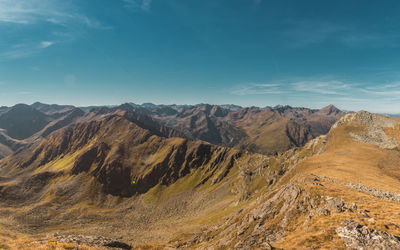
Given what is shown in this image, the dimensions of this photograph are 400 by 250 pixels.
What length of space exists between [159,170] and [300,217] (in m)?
170

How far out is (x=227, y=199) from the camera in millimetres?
124250

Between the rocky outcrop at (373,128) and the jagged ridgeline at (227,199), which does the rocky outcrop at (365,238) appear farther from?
the rocky outcrop at (373,128)

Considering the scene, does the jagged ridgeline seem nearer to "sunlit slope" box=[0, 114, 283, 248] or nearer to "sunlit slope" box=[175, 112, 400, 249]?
"sunlit slope" box=[175, 112, 400, 249]

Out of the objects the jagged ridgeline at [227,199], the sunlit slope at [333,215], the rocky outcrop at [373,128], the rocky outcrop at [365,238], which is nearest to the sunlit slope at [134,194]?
the jagged ridgeline at [227,199]

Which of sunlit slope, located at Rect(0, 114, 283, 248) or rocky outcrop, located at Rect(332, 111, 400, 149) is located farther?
sunlit slope, located at Rect(0, 114, 283, 248)

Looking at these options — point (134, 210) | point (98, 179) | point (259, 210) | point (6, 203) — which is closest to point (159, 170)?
point (134, 210)

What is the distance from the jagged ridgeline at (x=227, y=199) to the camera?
27.7 metres

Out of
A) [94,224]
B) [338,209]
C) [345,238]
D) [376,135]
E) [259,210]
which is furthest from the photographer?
[94,224]

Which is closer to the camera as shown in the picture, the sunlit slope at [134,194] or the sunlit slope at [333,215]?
the sunlit slope at [333,215]

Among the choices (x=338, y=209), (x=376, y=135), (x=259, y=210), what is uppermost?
(x=376, y=135)

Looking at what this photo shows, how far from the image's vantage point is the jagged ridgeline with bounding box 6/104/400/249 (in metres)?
27.7

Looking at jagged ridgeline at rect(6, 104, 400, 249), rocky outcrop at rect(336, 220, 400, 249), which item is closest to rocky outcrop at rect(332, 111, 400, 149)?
jagged ridgeline at rect(6, 104, 400, 249)

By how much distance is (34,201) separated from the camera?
495 feet

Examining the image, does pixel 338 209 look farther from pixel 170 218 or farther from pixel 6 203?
pixel 6 203
